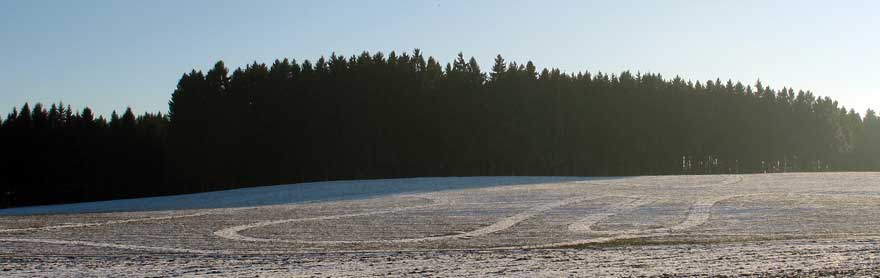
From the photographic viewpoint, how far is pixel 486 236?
2489cm

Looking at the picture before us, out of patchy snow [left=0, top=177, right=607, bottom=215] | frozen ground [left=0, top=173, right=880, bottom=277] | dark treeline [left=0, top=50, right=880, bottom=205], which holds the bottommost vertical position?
frozen ground [left=0, top=173, right=880, bottom=277]

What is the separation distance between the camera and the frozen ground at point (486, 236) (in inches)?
656

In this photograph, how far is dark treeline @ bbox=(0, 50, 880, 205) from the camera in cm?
9006

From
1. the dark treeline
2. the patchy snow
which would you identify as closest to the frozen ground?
the patchy snow

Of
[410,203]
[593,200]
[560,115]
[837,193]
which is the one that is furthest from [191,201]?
[560,115]

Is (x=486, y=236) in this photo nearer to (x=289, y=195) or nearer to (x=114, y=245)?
(x=114, y=245)

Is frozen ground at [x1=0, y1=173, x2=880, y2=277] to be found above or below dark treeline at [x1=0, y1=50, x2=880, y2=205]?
below

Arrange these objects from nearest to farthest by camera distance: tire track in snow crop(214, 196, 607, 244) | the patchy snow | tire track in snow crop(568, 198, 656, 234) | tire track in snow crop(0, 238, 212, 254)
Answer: tire track in snow crop(0, 238, 212, 254) → tire track in snow crop(214, 196, 607, 244) → tire track in snow crop(568, 198, 656, 234) → the patchy snow

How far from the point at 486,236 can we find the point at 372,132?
65070 mm

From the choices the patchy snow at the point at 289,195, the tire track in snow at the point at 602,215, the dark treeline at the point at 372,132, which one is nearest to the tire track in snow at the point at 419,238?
the tire track in snow at the point at 602,215

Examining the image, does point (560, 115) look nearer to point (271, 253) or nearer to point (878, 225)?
point (878, 225)

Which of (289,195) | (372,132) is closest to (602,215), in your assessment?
(289,195)

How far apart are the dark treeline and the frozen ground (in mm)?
41557

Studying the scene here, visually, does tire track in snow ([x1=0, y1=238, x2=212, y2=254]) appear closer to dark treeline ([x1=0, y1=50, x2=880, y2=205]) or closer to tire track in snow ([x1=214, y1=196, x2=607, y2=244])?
tire track in snow ([x1=214, y1=196, x2=607, y2=244])
